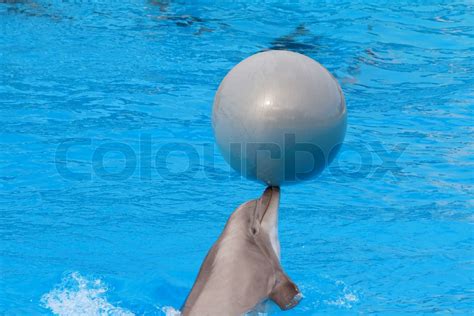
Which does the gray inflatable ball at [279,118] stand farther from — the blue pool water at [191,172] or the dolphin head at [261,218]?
the blue pool water at [191,172]

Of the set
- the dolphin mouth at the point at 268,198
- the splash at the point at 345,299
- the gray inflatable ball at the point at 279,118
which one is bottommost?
the splash at the point at 345,299

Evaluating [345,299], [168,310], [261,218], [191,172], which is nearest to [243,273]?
[261,218]

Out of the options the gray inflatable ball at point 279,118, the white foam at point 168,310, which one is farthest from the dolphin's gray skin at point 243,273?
the white foam at point 168,310

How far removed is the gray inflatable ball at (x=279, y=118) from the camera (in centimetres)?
373

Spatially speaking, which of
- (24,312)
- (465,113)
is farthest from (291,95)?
(465,113)

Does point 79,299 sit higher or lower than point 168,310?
lower

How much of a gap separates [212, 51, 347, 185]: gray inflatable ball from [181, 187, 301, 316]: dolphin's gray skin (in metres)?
0.22

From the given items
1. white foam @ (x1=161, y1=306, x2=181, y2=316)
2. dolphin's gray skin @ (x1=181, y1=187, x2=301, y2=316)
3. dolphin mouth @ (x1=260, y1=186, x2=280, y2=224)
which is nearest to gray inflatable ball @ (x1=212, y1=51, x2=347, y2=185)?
dolphin mouth @ (x1=260, y1=186, x2=280, y2=224)

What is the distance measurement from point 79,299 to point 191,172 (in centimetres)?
231

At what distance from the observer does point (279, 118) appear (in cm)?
371

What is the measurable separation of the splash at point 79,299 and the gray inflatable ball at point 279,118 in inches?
62.0

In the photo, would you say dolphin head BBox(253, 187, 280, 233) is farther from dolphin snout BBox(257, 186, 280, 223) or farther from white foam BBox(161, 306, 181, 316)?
white foam BBox(161, 306, 181, 316)

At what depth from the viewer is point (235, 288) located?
11.8 ft

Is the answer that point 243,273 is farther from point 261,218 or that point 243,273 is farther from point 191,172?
point 191,172
